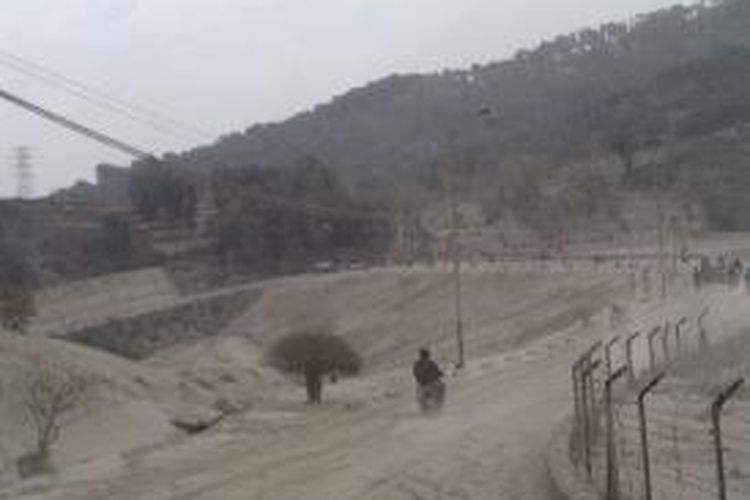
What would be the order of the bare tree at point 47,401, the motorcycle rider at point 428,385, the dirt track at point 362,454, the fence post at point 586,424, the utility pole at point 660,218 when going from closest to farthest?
the fence post at point 586,424, the dirt track at point 362,454, the bare tree at point 47,401, the motorcycle rider at point 428,385, the utility pole at point 660,218

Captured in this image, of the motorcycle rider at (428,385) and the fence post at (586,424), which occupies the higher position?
the fence post at (586,424)

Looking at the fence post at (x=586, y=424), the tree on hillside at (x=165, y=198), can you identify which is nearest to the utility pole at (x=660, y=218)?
the tree on hillside at (x=165, y=198)

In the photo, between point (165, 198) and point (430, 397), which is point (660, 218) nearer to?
point (165, 198)

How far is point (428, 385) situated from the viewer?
32281 millimetres

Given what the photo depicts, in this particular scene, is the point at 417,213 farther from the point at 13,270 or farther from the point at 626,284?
the point at 626,284

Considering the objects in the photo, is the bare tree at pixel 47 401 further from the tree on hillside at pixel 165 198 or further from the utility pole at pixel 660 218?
the tree on hillside at pixel 165 198

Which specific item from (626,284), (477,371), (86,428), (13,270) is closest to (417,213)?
(13,270)

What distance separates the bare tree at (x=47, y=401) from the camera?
99.7 ft

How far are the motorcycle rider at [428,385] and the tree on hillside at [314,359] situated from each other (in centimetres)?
1032

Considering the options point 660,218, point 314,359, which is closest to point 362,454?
point 314,359

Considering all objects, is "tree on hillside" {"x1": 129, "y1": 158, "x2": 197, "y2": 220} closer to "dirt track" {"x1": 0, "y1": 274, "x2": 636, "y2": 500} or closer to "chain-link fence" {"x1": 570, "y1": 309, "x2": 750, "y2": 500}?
"dirt track" {"x1": 0, "y1": 274, "x2": 636, "y2": 500}

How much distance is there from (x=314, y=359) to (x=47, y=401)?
42.2 ft

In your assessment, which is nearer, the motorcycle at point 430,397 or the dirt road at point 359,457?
the dirt road at point 359,457

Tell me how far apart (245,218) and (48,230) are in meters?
20.1
